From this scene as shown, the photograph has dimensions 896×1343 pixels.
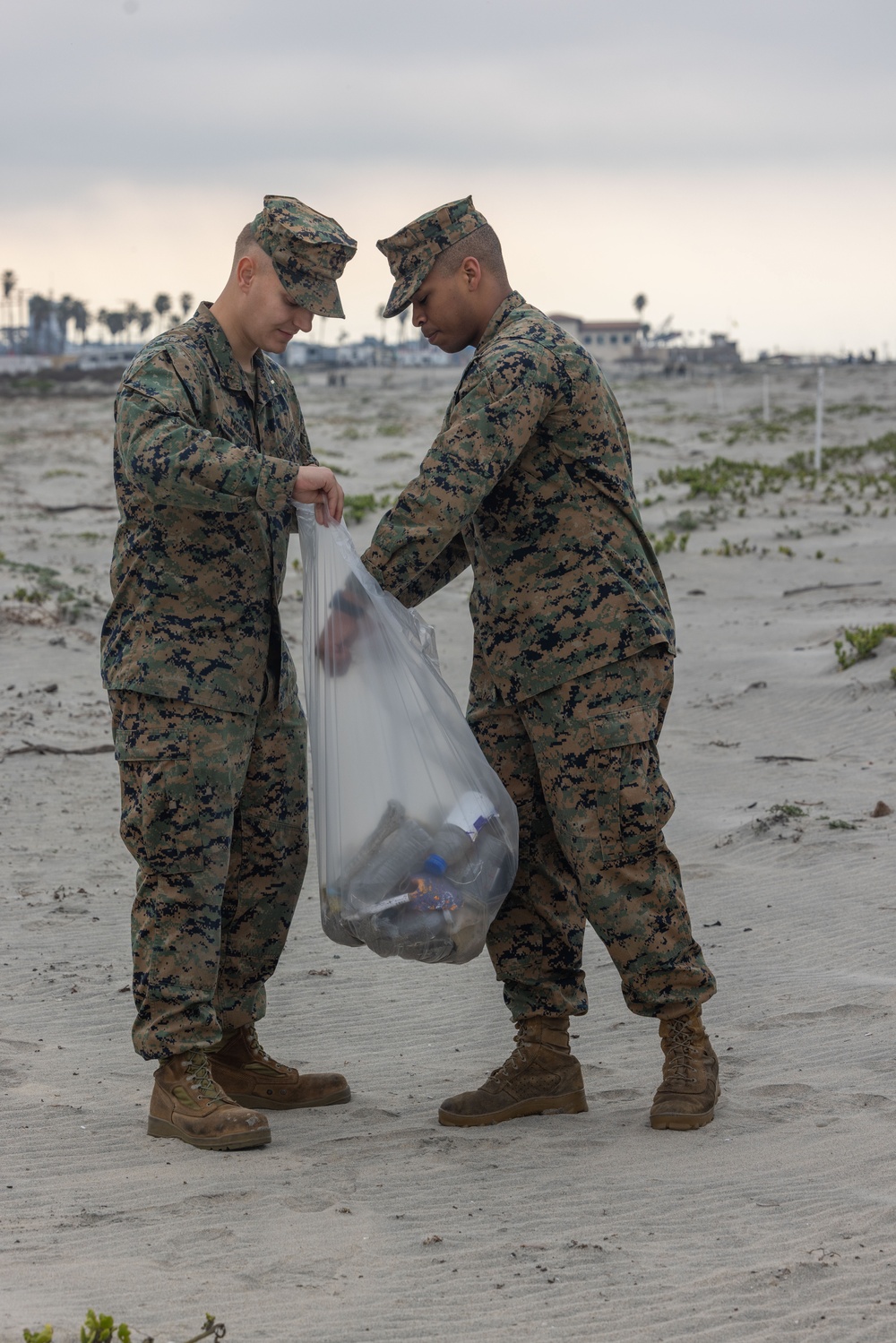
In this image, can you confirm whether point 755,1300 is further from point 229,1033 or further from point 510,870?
point 229,1033

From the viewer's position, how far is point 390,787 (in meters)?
3.36

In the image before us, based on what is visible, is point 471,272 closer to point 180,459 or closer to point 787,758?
point 180,459

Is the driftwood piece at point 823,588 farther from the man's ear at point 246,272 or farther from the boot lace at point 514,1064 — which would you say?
the man's ear at point 246,272

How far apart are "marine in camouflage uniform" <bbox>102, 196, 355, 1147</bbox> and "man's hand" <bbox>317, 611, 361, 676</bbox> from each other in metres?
0.18

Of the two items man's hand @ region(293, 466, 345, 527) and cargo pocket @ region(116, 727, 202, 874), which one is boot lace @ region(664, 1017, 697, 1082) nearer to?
cargo pocket @ region(116, 727, 202, 874)

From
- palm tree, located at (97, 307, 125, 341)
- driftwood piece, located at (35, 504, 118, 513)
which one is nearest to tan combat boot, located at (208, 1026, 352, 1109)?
driftwood piece, located at (35, 504, 118, 513)

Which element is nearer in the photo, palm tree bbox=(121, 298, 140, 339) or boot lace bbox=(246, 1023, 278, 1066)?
boot lace bbox=(246, 1023, 278, 1066)

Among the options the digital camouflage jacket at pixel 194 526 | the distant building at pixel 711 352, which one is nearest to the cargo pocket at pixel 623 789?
the digital camouflage jacket at pixel 194 526

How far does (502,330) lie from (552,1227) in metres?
2.04

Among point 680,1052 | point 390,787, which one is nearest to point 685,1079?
point 680,1052

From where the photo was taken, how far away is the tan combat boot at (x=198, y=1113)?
135 inches

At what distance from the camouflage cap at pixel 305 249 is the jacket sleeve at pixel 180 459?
14.4 inches

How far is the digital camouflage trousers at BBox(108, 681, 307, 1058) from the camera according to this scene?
132 inches

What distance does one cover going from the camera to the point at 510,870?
3.48 m
